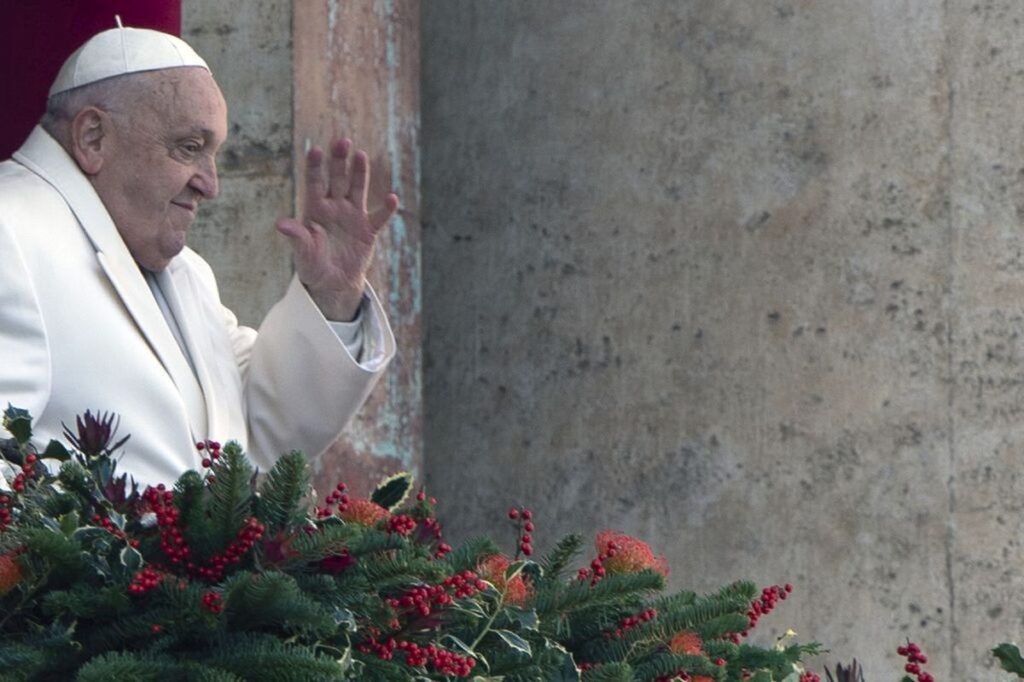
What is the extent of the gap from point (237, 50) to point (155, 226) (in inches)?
61.5

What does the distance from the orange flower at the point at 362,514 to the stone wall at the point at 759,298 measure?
3319 mm

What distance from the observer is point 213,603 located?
1846 millimetres

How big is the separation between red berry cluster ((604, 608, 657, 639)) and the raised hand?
1215 millimetres

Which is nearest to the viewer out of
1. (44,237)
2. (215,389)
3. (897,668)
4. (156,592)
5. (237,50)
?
(156,592)

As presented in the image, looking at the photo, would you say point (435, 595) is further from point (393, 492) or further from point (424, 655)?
point (393, 492)

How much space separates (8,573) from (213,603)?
0.19 metres

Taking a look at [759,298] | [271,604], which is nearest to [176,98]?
[271,604]

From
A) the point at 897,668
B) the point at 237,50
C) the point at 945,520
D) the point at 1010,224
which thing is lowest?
the point at 897,668

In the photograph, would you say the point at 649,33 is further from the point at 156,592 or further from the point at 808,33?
the point at 156,592

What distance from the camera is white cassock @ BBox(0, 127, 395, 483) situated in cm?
312

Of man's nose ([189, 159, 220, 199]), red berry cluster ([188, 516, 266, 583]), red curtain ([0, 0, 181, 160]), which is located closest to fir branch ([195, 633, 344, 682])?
red berry cluster ([188, 516, 266, 583])

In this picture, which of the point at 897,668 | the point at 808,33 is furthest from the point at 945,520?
the point at 808,33

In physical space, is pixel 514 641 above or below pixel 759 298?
above

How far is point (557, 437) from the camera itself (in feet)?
18.2
